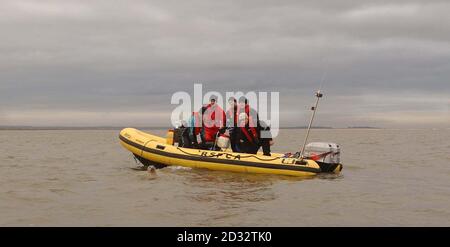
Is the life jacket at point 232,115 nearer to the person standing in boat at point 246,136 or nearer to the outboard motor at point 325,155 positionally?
the person standing in boat at point 246,136

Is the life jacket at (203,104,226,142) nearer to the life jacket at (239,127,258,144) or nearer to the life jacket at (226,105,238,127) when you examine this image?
the life jacket at (226,105,238,127)

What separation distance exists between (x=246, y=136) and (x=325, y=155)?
194cm

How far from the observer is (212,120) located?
40.2ft

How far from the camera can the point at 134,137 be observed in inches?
543

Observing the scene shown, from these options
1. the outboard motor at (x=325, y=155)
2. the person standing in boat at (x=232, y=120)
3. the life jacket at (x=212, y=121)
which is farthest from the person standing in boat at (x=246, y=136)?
the outboard motor at (x=325, y=155)

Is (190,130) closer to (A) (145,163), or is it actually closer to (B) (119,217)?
(A) (145,163)

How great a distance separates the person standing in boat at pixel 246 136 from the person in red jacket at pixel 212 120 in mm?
537

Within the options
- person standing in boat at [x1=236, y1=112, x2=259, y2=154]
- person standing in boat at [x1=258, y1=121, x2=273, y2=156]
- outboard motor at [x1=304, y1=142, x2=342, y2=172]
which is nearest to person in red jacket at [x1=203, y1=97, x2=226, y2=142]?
person standing in boat at [x1=236, y1=112, x2=259, y2=154]

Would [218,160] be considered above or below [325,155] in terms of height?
below

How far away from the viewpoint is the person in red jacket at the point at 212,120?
476 inches

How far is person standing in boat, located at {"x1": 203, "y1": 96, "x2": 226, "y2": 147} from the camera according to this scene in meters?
12.1

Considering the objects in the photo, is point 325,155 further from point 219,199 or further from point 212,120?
point 219,199

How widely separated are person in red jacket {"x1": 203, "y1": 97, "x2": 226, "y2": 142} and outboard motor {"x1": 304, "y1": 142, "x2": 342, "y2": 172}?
2.25 m

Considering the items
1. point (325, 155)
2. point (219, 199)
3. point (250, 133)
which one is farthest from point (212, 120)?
point (219, 199)
